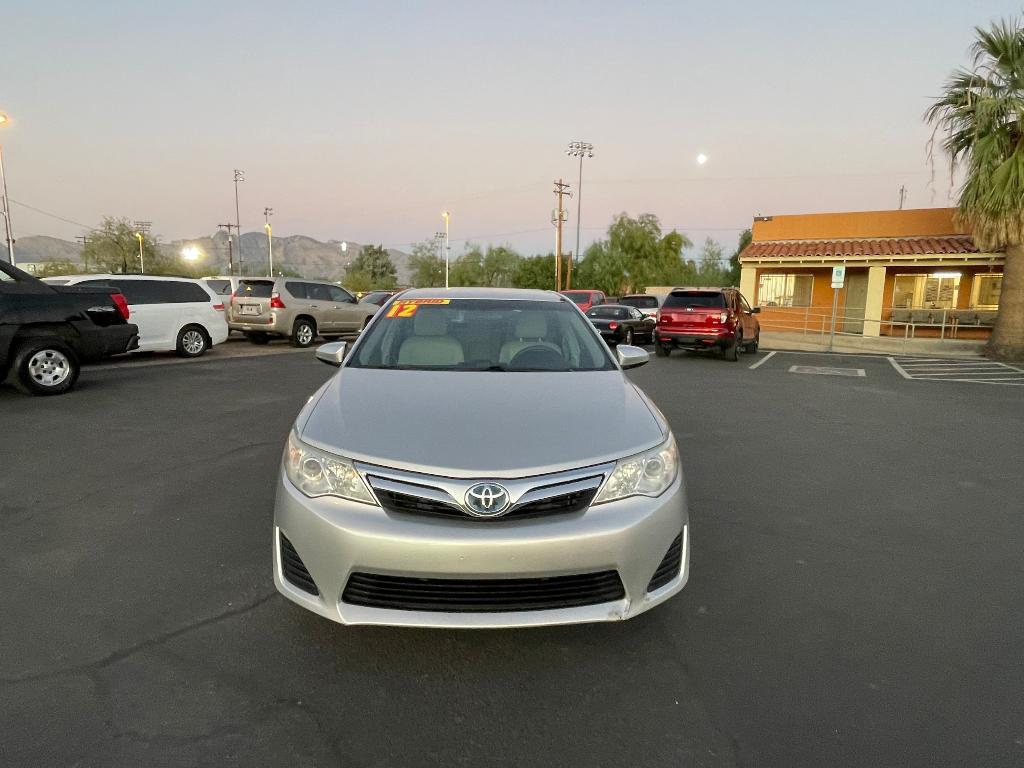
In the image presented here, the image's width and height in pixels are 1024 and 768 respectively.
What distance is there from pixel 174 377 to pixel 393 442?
30.5ft

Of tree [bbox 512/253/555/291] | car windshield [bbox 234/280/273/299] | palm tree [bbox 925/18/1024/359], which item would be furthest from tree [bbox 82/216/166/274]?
palm tree [bbox 925/18/1024/359]

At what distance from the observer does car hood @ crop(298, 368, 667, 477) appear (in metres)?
2.44

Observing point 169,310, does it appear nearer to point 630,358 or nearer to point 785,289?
point 630,358

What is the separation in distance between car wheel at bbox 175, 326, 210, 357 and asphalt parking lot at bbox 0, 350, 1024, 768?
8.18 metres

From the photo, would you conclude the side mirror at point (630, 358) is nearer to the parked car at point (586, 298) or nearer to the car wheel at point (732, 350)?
the car wheel at point (732, 350)

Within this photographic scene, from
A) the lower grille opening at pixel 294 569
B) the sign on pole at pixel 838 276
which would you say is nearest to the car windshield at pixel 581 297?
the sign on pole at pixel 838 276

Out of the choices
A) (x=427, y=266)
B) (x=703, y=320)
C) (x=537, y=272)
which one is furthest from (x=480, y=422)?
(x=427, y=266)

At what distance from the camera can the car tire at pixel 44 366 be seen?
8.02 meters

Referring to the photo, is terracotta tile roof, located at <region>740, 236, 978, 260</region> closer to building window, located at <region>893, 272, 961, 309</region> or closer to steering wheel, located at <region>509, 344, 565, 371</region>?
building window, located at <region>893, 272, 961, 309</region>

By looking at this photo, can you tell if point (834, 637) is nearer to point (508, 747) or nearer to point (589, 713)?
point (589, 713)

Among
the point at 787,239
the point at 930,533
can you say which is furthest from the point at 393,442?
the point at 787,239

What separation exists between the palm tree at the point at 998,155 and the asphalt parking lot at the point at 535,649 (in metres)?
14.4

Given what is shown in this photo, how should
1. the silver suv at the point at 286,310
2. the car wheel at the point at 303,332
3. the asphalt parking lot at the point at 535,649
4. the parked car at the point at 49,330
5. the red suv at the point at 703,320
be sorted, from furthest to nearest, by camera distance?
the car wheel at the point at 303,332
the silver suv at the point at 286,310
the red suv at the point at 703,320
the parked car at the point at 49,330
the asphalt parking lot at the point at 535,649

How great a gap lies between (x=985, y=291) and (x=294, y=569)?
1065 inches
